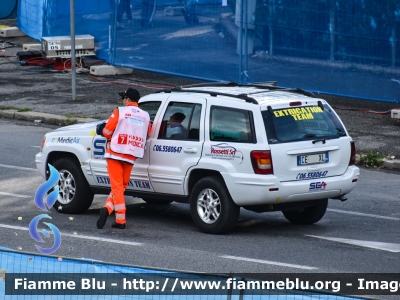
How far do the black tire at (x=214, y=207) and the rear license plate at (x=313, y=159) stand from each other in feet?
2.90

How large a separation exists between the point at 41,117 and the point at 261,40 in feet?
16.9

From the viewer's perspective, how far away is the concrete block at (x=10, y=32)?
1210 inches

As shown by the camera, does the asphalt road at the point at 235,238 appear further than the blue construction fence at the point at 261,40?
No

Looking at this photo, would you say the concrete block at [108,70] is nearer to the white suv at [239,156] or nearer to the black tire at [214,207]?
the white suv at [239,156]

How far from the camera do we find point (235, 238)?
1030cm

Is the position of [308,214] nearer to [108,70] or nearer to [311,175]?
[311,175]

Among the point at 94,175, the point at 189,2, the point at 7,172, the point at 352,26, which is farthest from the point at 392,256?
the point at 189,2

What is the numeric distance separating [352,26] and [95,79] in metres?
7.92

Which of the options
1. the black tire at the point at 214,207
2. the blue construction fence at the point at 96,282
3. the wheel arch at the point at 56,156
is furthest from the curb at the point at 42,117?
the blue construction fence at the point at 96,282

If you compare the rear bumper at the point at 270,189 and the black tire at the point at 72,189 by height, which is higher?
the rear bumper at the point at 270,189

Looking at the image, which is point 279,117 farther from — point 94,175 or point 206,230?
point 94,175

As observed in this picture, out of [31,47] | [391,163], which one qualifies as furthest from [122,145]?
[31,47]

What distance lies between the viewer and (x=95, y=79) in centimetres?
2375

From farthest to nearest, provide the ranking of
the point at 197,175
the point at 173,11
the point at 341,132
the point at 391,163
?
1. the point at 173,11
2. the point at 391,163
3. the point at 341,132
4. the point at 197,175
